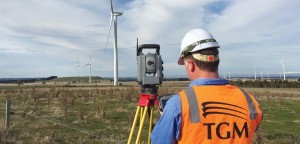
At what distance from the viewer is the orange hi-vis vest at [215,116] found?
1957 millimetres

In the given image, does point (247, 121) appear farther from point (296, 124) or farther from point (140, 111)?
point (296, 124)

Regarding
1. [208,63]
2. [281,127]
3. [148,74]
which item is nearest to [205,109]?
[208,63]

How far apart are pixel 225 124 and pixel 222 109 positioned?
3.4 inches

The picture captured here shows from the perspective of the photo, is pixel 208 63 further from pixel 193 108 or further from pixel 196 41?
pixel 193 108

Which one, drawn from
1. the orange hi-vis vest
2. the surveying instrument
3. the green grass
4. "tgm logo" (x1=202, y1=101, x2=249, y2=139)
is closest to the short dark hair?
the orange hi-vis vest

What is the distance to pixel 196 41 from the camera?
2158mm

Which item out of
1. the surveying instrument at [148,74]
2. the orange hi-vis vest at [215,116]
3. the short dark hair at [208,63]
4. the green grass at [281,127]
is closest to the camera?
the orange hi-vis vest at [215,116]

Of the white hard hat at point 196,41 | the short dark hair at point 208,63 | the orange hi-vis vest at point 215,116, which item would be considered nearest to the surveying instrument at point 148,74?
the white hard hat at point 196,41

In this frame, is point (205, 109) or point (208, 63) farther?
point (208, 63)

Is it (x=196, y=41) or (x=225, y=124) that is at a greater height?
(x=196, y=41)

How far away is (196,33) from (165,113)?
56cm

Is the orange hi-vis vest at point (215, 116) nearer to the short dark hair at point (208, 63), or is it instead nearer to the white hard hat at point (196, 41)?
the short dark hair at point (208, 63)

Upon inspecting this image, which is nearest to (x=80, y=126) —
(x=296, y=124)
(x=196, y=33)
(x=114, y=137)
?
(x=114, y=137)

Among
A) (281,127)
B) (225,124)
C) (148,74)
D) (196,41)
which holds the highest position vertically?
(196,41)
